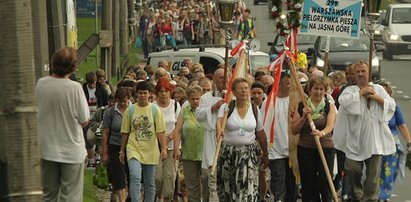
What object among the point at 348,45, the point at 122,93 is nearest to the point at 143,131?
the point at 122,93

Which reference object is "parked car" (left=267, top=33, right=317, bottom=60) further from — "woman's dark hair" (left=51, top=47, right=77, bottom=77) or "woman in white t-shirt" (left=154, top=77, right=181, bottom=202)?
"woman's dark hair" (left=51, top=47, right=77, bottom=77)

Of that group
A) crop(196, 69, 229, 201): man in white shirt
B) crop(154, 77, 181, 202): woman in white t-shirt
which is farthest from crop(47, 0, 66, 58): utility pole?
crop(196, 69, 229, 201): man in white shirt

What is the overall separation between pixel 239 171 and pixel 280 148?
160 cm

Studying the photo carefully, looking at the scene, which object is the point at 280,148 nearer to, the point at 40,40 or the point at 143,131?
the point at 143,131

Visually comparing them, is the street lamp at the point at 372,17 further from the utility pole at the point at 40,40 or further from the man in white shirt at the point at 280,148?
the utility pole at the point at 40,40

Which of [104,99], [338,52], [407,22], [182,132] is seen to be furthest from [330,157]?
[407,22]

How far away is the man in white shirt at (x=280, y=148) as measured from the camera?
49.7ft

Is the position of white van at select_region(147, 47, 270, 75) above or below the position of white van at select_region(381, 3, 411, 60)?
above

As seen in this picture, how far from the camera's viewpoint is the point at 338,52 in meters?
31.4

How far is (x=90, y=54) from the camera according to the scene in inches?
1620

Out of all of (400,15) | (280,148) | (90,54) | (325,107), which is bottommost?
(90,54)

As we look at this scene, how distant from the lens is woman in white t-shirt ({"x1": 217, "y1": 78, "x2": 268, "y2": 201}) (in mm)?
13617

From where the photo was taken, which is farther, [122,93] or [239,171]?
[122,93]

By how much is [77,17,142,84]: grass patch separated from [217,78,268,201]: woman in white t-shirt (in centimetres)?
1798
